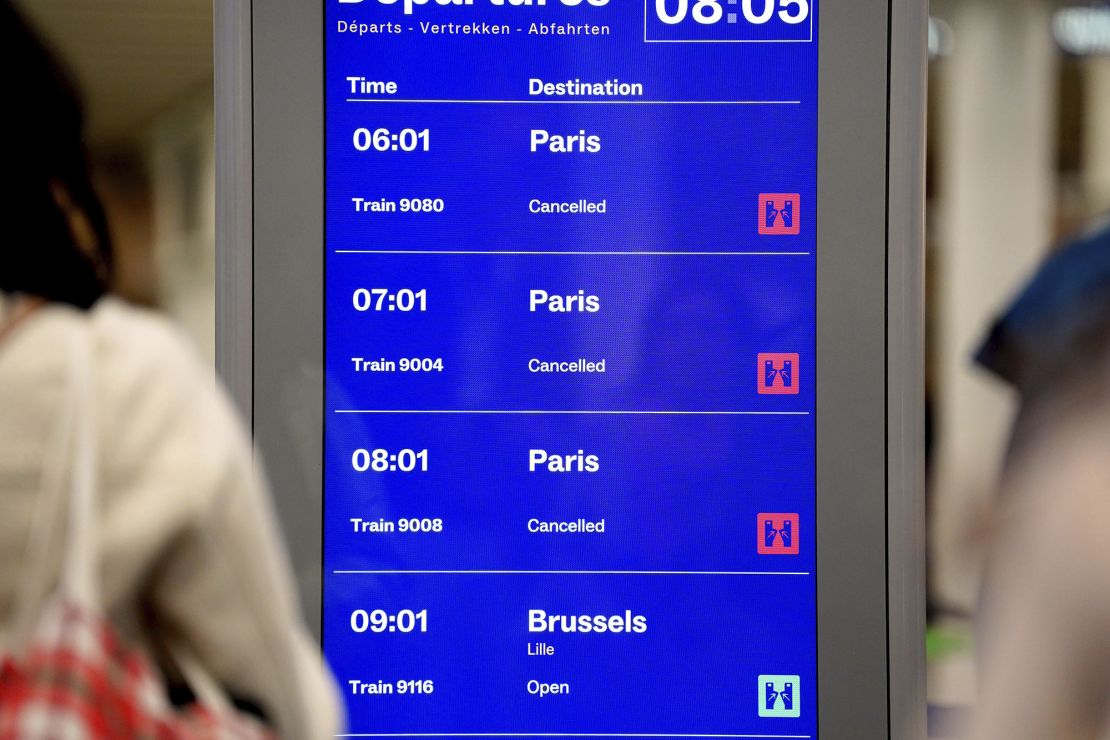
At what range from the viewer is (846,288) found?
8.19 ft

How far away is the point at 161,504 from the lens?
1.07 metres

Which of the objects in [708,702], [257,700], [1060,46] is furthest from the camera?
[1060,46]

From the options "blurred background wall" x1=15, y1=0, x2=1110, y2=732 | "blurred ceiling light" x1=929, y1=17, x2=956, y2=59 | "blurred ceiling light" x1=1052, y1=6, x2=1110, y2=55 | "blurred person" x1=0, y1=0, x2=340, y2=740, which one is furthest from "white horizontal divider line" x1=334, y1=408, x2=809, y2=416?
"blurred ceiling light" x1=929, y1=17, x2=956, y2=59

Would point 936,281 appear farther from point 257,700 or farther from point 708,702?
point 257,700

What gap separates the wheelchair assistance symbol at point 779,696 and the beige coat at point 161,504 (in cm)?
147

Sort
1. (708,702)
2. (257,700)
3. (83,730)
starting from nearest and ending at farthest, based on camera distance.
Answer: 1. (83,730)
2. (257,700)
3. (708,702)

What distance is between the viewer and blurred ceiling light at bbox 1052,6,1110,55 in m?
6.79

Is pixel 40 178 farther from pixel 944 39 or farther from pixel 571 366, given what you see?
pixel 944 39

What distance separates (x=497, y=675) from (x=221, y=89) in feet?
4.07

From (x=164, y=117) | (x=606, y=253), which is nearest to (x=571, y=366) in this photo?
(x=606, y=253)

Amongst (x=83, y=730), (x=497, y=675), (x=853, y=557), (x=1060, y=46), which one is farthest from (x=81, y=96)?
(x=1060, y=46)

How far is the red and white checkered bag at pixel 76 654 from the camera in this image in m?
1.02

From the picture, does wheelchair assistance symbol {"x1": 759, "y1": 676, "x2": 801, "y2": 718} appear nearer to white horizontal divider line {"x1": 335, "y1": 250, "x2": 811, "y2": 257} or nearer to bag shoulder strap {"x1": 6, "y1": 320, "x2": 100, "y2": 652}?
white horizontal divider line {"x1": 335, "y1": 250, "x2": 811, "y2": 257}

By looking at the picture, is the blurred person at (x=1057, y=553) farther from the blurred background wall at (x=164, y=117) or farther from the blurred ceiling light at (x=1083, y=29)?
the blurred background wall at (x=164, y=117)
